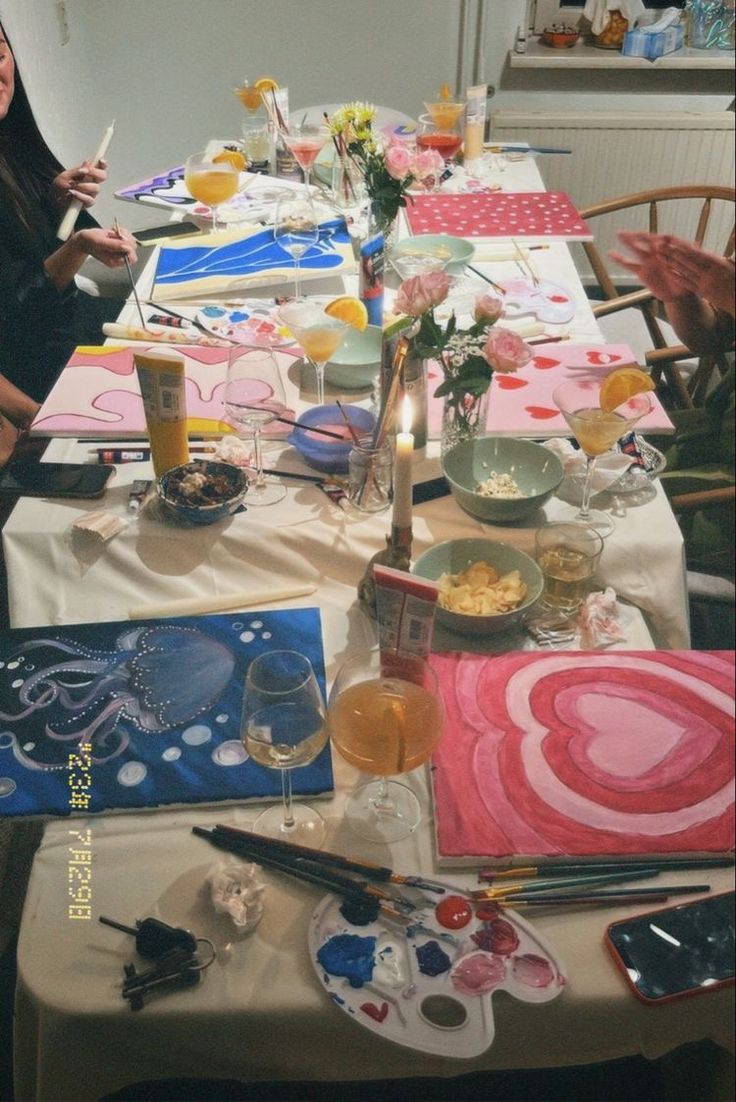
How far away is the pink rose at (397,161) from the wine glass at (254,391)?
507 mm

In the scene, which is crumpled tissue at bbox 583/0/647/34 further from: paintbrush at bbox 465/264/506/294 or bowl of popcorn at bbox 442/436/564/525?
bowl of popcorn at bbox 442/436/564/525

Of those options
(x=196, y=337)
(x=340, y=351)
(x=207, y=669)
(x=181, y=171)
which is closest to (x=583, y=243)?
(x=340, y=351)

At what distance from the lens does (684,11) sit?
2656mm

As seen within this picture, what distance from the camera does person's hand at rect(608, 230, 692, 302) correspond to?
0.65 meters

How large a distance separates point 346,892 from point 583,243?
1472mm

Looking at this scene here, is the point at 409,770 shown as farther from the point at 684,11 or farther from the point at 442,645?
the point at 684,11

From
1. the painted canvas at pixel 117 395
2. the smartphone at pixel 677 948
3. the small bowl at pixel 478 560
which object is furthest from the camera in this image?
the painted canvas at pixel 117 395

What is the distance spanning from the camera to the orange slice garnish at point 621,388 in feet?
3.51

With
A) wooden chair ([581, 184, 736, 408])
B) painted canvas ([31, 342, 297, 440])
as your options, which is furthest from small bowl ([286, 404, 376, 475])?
wooden chair ([581, 184, 736, 408])

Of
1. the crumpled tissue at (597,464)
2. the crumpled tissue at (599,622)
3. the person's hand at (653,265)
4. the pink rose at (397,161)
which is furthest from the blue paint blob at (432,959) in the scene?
the pink rose at (397,161)

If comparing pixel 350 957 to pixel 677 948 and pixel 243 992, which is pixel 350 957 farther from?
pixel 677 948

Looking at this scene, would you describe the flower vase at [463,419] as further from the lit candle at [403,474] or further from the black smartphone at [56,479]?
the black smartphone at [56,479]

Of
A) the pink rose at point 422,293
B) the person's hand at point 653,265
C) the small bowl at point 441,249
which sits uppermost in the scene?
the person's hand at point 653,265

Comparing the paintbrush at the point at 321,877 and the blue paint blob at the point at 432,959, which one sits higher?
the paintbrush at the point at 321,877
